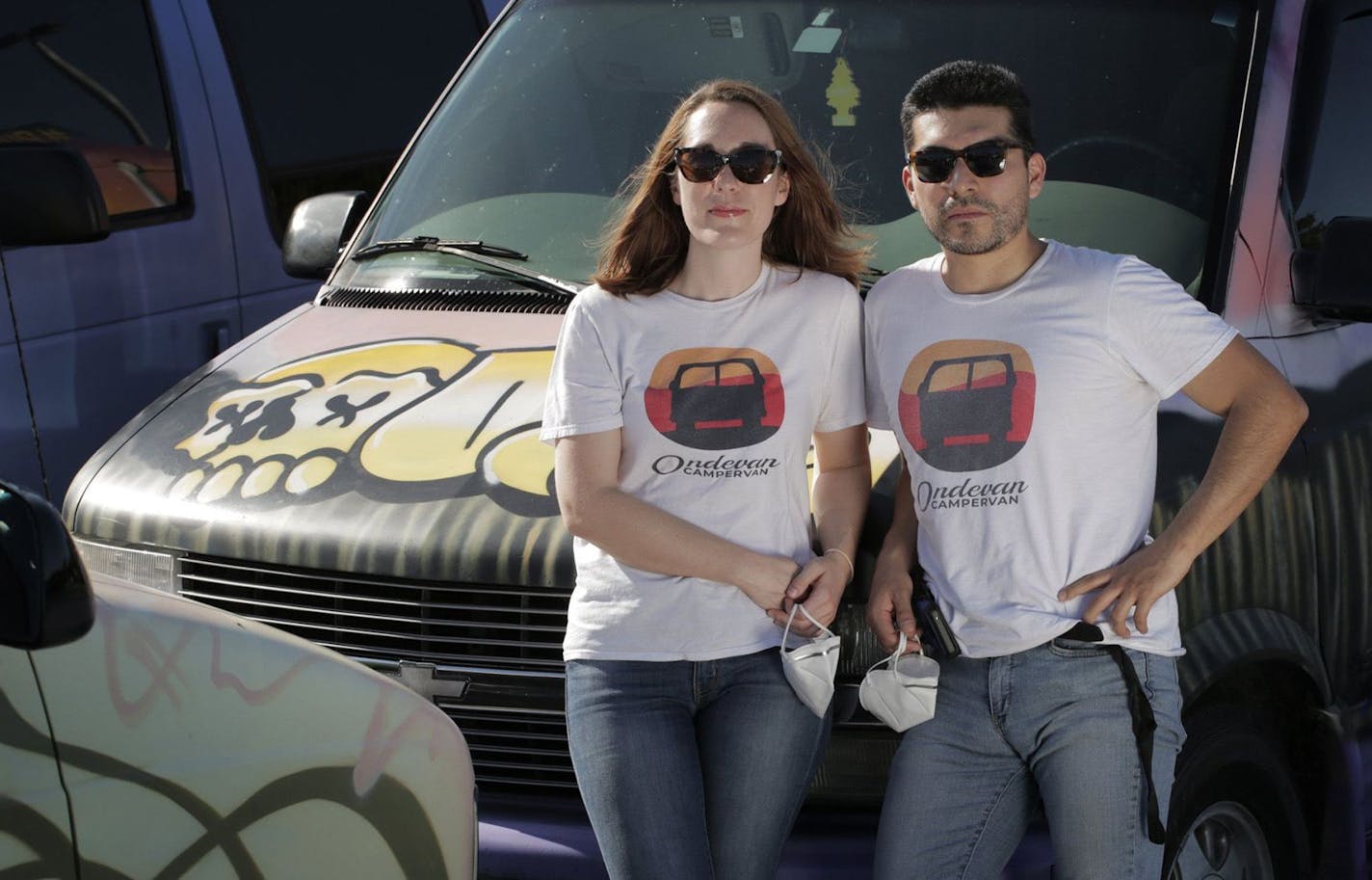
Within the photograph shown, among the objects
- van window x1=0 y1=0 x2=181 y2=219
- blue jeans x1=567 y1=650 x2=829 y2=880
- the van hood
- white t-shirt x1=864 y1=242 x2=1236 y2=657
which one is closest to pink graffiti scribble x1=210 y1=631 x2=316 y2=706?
blue jeans x1=567 y1=650 x2=829 y2=880

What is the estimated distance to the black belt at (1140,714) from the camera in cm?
310

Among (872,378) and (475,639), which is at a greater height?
(872,378)

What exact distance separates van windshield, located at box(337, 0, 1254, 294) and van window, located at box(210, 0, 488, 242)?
6.02ft

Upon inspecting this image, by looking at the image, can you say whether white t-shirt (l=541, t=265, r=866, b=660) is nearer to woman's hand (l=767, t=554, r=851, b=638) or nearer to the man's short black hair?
woman's hand (l=767, t=554, r=851, b=638)

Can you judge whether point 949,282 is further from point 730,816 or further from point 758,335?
point 730,816

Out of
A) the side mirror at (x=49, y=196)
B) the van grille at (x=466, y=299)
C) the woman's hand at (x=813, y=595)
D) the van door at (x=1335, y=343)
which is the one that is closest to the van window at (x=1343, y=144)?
the van door at (x=1335, y=343)

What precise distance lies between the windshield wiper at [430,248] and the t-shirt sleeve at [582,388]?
4.02 feet

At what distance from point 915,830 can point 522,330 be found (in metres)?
1.52

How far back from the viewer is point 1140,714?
3.11 metres

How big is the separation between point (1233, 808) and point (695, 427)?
1344 mm

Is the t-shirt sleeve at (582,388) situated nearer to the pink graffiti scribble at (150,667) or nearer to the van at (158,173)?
the pink graffiti scribble at (150,667)

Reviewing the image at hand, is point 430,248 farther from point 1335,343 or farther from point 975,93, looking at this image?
point 1335,343

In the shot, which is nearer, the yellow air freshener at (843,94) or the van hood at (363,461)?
the van hood at (363,461)

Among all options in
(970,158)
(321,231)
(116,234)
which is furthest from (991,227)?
(116,234)
